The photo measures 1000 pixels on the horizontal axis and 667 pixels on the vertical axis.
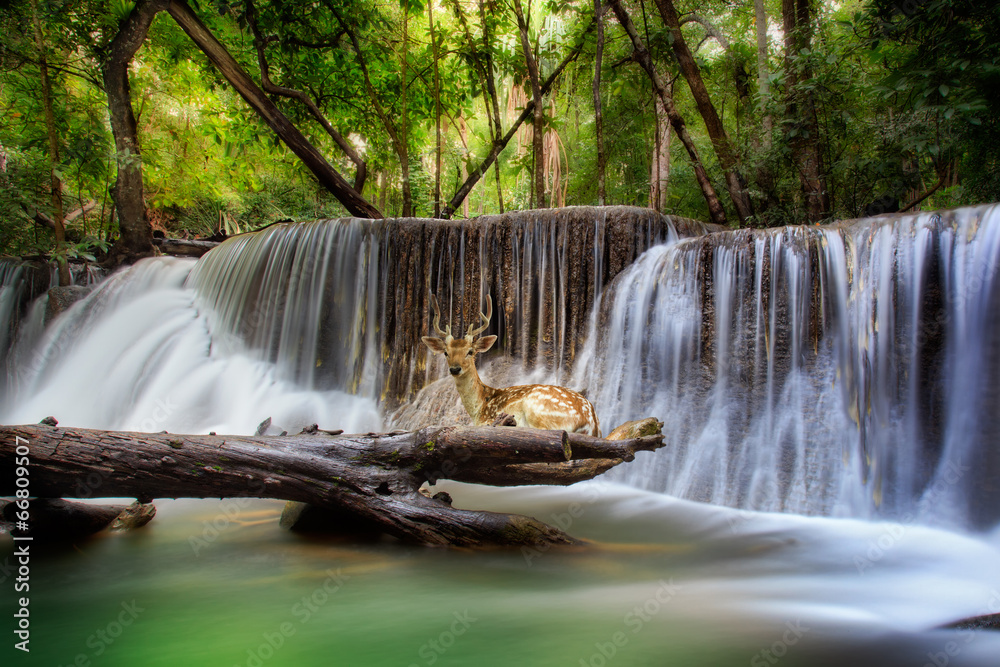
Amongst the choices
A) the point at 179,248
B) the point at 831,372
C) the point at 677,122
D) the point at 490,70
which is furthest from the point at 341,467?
the point at 179,248

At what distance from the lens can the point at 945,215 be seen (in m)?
5.50

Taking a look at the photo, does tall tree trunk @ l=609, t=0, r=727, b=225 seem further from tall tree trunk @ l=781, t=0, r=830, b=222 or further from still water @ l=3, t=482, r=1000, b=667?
still water @ l=3, t=482, r=1000, b=667

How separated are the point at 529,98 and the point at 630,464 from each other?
37.5 feet

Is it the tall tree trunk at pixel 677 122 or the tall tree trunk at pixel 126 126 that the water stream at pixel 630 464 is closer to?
the tall tree trunk at pixel 126 126

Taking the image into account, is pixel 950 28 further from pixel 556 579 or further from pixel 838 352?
pixel 556 579

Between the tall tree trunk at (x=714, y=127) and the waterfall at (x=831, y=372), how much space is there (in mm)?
4456

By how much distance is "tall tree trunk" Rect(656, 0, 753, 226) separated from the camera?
1071 cm

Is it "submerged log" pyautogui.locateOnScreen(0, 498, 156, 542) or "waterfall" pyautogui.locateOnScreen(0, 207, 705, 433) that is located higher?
"waterfall" pyautogui.locateOnScreen(0, 207, 705, 433)

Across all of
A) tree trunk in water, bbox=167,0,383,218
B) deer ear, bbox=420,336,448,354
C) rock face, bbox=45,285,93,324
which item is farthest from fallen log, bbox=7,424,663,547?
tree trunk in water, bbox=167,0,383,218

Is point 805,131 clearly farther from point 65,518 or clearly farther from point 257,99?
point 65,518

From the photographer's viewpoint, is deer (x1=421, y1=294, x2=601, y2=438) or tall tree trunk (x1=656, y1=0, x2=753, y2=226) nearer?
deer (x1=421, y1=294, x2=601, y2=438)

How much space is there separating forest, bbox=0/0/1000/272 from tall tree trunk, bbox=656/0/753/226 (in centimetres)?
4

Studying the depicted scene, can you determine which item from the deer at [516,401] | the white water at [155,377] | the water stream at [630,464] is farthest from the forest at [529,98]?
the deer at [516,401]

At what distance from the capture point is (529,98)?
15141 millimetres
